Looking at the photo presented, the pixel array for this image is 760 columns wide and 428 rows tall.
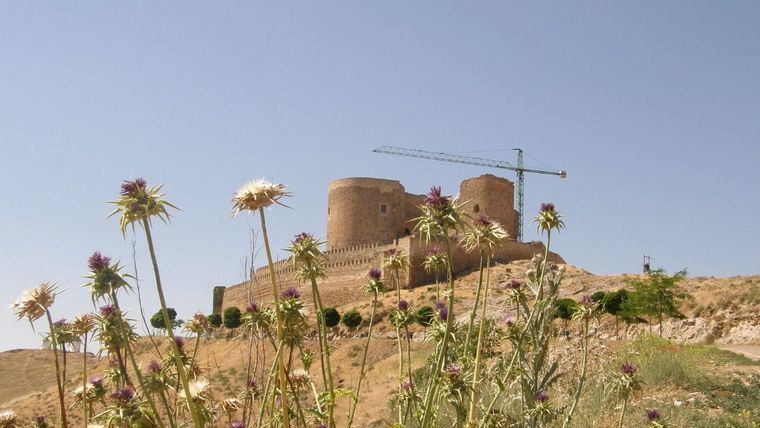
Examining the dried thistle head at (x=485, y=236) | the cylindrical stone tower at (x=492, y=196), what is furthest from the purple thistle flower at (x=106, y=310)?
the cylindrical stone tower at (x=492, y=196)

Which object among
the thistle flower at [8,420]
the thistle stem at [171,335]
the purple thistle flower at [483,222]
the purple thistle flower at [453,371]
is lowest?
the thistle flower at [8,420]

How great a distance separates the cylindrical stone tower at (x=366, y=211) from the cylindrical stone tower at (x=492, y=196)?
18.6 ft

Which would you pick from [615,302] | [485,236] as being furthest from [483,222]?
[615,302]

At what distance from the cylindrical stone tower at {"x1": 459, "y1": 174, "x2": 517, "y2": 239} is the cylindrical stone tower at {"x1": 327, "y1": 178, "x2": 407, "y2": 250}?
18.6 feet

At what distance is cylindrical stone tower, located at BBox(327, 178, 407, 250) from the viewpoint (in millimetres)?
50562

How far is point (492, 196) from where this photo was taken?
46.8 m

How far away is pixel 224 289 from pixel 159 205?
55.6 metres

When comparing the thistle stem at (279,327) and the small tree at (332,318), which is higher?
the thistle stem at (279,327)

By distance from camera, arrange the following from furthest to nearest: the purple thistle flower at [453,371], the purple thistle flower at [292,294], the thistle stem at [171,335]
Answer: the purple thistle flower at [453,371]
the purple thistle flower at [292,294]
the thistle stem at [171,335]

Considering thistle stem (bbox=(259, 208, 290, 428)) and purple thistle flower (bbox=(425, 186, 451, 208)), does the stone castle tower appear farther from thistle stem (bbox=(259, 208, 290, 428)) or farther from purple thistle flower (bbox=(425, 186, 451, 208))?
thistle stem (bbox=(259, 208, 290, 428))

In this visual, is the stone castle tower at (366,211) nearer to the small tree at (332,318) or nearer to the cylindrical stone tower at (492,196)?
the cylindrical stone tower at (492,196)

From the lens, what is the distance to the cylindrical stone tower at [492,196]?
153ft

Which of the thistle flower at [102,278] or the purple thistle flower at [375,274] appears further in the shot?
the purple thistle flower at [375,274]

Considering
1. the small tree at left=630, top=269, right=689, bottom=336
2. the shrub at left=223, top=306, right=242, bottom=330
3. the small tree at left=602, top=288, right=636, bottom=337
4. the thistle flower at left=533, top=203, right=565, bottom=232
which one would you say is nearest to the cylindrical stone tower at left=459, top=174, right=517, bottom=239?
the shrub at left=223, top=306, right=242, bottom=330
